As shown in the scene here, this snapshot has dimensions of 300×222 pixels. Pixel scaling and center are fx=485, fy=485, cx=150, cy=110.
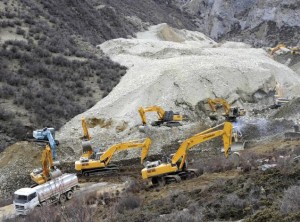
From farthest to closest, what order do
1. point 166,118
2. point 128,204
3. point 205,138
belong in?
1. point 166,118
2. point 205,138
3. point 128,204

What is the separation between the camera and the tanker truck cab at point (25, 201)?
17.7 meters

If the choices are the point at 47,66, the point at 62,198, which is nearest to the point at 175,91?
the point at 47,66

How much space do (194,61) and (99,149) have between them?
1263 cm

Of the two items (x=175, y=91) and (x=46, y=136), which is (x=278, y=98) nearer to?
(x=175, y=91)

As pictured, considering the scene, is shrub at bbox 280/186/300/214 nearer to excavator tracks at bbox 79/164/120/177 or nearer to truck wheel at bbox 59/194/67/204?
truck wheel at bbox 59/194/67/204

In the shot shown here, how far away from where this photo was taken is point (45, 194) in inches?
741

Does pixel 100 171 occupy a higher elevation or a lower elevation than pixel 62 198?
higher

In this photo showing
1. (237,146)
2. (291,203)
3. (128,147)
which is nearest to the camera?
(291,203)

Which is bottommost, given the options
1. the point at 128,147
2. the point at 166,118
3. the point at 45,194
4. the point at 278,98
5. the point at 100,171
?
the point at 100,171

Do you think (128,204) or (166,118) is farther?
(166,118)

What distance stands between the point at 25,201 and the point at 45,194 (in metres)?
1.15

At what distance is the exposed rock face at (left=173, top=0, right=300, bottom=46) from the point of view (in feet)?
259

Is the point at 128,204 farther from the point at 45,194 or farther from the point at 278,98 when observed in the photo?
the point at 278,98

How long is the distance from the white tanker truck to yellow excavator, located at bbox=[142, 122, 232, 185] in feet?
10.8
